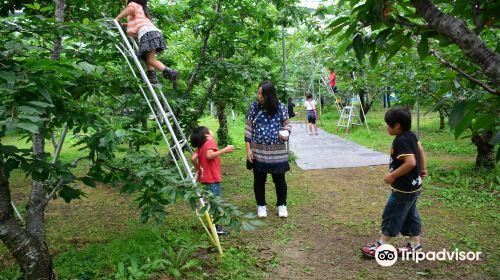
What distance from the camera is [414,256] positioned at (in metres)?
3.12

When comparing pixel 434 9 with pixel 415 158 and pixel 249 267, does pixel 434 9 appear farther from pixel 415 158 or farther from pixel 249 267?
pixel 249 267

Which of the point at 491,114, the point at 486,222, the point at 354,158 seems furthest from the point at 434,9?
the point at 354,158

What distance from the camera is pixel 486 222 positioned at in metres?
3.89

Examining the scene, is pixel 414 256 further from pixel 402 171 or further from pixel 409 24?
pixel 409 24

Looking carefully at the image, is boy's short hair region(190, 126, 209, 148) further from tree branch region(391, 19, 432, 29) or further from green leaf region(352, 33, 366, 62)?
tree branch region(391, 19, 432, 29)

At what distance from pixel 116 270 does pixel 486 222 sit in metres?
3.83

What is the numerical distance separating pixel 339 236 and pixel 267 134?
1307 millimetres

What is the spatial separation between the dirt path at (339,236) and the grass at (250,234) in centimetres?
1

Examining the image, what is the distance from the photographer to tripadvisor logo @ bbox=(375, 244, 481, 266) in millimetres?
3078

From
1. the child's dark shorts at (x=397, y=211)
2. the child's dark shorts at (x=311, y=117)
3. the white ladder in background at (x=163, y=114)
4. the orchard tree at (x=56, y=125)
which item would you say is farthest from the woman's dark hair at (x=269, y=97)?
the child's dark shorts at (x=311, y=117)

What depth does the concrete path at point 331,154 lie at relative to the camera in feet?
23.4

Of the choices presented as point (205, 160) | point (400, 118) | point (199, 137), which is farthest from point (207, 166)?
point (400, 118)

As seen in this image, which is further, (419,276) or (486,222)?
(486,222)

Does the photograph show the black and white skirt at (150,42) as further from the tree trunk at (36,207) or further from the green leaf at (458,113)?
the green leaf at (458,113)
